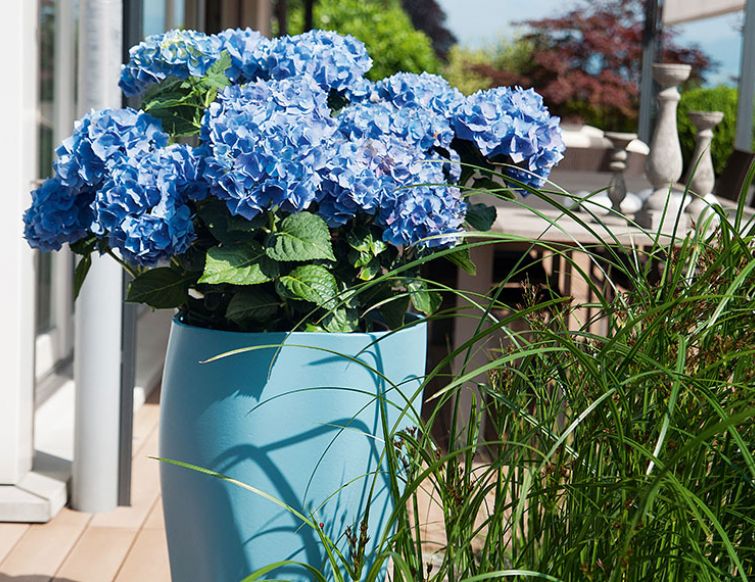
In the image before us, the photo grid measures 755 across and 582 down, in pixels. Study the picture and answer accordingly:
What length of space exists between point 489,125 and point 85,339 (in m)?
Answer: 1.38

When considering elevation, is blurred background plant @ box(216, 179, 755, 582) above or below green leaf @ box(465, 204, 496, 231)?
below

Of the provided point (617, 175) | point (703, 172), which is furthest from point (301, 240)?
point (703, 172)

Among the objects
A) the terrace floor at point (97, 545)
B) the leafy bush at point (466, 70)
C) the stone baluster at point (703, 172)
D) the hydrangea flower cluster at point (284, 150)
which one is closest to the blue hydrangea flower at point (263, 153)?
the hydrangea flower cluster at point (284, 150)

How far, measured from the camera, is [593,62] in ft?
61.7

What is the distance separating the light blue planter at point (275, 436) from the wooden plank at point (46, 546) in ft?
3.07

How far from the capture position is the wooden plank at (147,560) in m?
2.54

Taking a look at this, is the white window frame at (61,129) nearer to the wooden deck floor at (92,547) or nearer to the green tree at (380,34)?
the wooden deck floor at (92,547)

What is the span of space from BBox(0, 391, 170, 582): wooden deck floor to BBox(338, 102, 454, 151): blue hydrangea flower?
126 centimetres

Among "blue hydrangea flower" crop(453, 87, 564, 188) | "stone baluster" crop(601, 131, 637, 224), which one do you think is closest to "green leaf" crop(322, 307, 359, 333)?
"blue hydrangea flower" crop(453, 87, 564, 188)

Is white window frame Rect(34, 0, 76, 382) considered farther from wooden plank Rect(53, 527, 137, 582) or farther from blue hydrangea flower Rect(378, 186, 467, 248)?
blue hydrangea flower Rect(378, 186, 467, 248)

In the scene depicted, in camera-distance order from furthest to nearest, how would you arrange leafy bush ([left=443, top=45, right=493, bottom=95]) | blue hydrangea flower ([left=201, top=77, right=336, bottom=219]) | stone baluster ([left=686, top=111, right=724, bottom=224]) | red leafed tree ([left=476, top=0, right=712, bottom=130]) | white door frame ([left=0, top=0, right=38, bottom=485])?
leafy bush ([left=443, top=45, right=493, bottom=95]) < red leafed tree ([left=476, top=0, right=712, bottom=130]) < stone baluster ([left=686, top=111, right=724, bottom=224]) < white door frame ([left=0, top=0, right=38, bottom=485]) < blue hydrangea flower ([left=201, top=77, right=336, bottom=219])

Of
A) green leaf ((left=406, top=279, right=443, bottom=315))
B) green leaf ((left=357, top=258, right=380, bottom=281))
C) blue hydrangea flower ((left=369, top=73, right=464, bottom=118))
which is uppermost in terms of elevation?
blue hydrangea flower ((left=369, top=73, right=464, bottom=118))

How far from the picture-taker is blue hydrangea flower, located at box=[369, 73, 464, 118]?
6.20 feet

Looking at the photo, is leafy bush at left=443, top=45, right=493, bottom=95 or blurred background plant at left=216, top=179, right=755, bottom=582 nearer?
blurred background plant at left=216, top=179, right=755, bottom=582
